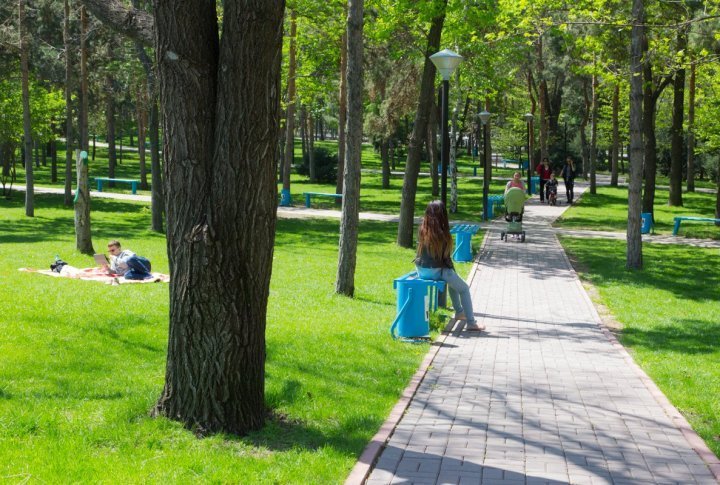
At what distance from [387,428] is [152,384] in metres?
2.09

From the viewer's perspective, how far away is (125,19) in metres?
6.41

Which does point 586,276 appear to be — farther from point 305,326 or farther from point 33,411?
point 33,411

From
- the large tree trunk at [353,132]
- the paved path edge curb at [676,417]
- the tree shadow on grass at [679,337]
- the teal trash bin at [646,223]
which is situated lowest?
the tree shadow on grass at [679,337]

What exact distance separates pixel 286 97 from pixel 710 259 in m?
20.5

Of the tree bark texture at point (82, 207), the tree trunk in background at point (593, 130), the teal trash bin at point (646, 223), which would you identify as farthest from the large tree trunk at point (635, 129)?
the tree trunk in background at point (593, 130)

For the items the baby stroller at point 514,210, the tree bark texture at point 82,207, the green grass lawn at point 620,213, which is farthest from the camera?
the green grass lawn at point 620,213

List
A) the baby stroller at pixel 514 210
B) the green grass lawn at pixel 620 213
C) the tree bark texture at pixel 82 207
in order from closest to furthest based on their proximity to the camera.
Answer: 1. the tree bark texture at pixel 82 207
2. the baby stroller at pixel 514 210
3. the green grass lawn at pixel 620 213

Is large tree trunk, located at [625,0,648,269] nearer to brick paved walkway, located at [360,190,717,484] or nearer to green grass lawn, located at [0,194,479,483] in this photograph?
green grass lawn, located at [0,194,479,483]

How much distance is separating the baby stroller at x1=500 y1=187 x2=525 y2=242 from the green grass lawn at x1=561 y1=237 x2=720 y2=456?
1505 mm

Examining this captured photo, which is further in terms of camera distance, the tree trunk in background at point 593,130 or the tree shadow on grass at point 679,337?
the tree trunk in background at point 593,130

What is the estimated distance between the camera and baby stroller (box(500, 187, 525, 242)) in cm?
2170

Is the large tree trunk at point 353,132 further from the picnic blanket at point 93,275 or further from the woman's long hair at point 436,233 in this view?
the picnic blanket at point 93,275

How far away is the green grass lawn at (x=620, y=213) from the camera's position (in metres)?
27.7

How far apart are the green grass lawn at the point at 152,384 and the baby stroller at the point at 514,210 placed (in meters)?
7.48
